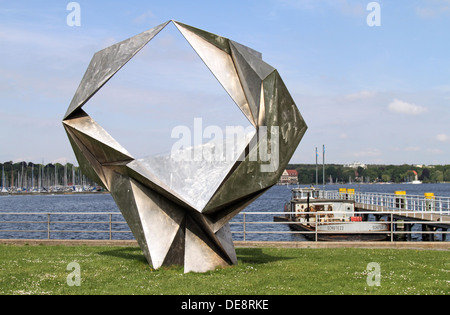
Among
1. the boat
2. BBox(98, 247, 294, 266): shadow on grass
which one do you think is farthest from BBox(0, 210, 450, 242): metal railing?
BBox(98, 247, 294, 266): shadow on grass

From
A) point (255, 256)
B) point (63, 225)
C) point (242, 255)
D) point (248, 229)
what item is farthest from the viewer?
point (63, 225)

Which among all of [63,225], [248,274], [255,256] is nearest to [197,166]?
[248,274]

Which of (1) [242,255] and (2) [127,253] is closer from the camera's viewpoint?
(1) [242,255]

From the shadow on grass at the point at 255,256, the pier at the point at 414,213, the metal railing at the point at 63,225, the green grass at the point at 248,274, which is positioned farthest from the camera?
the pier at the point at 414,213

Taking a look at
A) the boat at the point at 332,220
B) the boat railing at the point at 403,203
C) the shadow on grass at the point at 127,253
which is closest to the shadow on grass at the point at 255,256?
the shadow on grass at the point at 127,253

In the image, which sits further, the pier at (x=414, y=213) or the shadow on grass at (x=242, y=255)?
the pier at (x=414, y=213)

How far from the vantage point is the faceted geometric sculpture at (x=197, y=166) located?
11047 millimetres

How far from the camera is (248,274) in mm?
11023

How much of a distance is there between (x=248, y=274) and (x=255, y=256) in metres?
3.40

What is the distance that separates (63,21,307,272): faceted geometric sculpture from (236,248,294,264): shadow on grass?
1172 mm

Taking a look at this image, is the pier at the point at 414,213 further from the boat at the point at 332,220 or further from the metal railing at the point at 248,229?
the boat at the point at 332,220

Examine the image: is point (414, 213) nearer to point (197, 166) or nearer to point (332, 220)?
point (332, 220)
